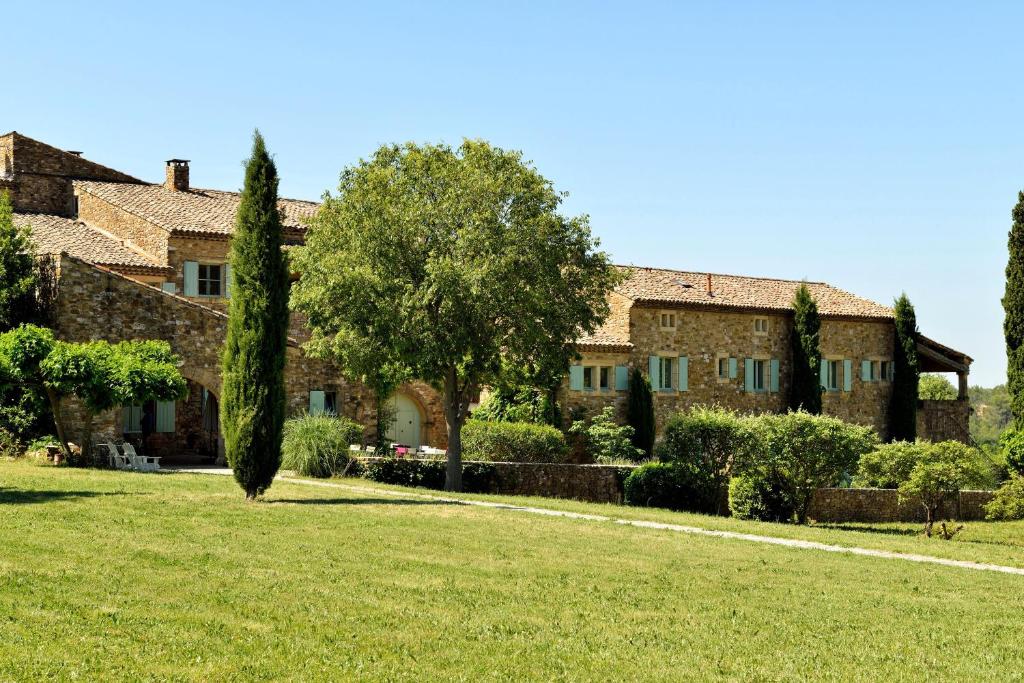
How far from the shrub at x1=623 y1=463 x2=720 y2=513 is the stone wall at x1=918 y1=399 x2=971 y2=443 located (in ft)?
73.9

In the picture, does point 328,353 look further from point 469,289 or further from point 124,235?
point 124,235

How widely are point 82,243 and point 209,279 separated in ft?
12.2

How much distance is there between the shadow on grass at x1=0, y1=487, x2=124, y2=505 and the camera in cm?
1814

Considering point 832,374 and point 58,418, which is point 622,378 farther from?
point 58,418

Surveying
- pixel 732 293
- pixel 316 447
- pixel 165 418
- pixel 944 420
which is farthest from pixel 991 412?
pixel 316 447

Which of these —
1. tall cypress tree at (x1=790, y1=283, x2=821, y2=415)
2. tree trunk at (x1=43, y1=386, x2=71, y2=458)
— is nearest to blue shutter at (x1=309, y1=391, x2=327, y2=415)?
tree trunk at (x1=43, y1=386, x2=71, y2=458)

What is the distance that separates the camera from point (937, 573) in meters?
16.1

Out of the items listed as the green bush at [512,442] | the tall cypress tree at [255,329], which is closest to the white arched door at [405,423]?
the green bush at [512,442]

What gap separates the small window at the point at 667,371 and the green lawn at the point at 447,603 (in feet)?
76.4

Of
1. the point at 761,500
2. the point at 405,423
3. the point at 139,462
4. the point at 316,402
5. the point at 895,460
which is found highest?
the point at 316,402

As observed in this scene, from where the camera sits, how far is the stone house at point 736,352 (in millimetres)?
40219

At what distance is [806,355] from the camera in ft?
149

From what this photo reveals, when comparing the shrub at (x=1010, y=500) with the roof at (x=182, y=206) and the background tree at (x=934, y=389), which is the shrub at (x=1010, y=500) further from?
the background tree at (x=934, y=389)

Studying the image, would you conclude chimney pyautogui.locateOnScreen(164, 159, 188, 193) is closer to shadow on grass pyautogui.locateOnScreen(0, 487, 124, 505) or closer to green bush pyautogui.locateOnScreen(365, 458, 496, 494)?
green bush pyautogui.locateOnScreen(365, 458, 496, 494)
